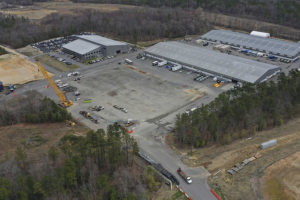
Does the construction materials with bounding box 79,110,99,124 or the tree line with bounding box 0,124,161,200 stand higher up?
the tree line with bounding box 0,124,161,200

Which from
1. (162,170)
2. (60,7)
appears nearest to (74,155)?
(162,170)

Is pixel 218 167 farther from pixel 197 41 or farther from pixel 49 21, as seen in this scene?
pixel 49 21

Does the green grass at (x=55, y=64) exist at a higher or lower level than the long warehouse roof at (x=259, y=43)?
lower

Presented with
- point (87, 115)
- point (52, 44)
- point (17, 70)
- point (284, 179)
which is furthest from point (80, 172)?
point (52, 44)

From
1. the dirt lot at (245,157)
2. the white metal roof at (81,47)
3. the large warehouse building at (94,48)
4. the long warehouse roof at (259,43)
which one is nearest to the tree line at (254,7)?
the long warehouse roof at (259,43)

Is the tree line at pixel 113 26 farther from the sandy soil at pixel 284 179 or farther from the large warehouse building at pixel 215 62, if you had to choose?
the sandy soil at pixel 284 179

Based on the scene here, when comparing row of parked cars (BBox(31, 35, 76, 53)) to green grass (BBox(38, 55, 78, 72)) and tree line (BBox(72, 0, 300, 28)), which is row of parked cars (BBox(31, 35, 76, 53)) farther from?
tree line (BBox(72, 0, 300, 28))

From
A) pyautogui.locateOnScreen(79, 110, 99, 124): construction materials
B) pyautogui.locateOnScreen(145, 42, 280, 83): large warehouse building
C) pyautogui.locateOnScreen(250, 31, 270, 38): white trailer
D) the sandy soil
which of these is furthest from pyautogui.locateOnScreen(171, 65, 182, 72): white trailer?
pyautogui.locateOnScreen(250, 31, 270, 38): white trailer
